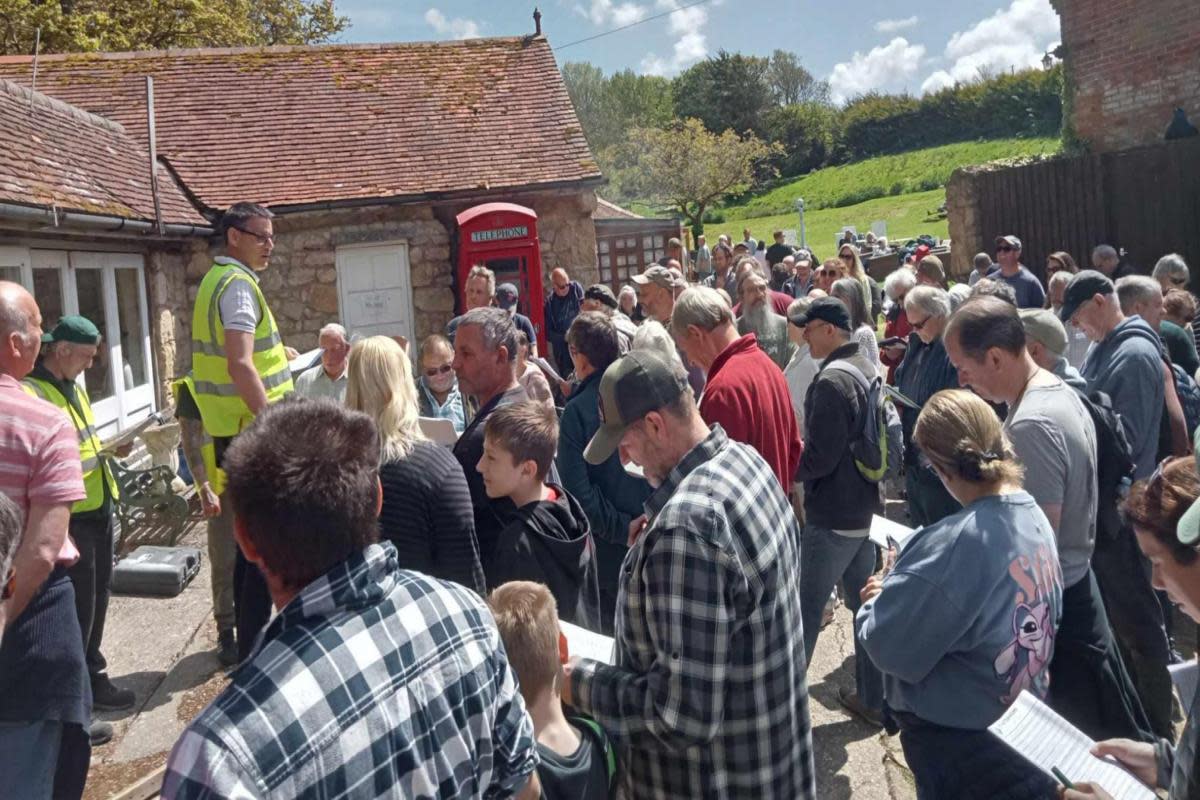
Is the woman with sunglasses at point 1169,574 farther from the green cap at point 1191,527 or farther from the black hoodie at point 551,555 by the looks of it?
the black hoodie at point 551,555

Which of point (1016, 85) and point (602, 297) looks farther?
point (1016, 85)

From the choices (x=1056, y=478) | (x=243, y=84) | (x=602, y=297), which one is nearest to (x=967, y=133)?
(x=243, y=84)

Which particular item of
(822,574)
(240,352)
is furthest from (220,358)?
(822,574)

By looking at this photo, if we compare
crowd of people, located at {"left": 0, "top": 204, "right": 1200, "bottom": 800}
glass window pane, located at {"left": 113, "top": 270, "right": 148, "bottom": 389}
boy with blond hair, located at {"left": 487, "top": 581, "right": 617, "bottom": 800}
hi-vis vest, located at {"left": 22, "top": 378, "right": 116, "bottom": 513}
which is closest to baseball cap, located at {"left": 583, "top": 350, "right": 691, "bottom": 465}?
crowd of people, located at {"left": 0, "top": 204, "right": 1200, "bottom": 800}

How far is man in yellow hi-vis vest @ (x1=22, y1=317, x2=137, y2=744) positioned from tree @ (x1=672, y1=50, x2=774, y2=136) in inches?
2527

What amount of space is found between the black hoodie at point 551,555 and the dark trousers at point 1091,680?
1.57m

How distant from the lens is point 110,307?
31.6 ft

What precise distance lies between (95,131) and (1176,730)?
40.8ft

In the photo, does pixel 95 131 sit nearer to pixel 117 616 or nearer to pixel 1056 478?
pixel 117 616

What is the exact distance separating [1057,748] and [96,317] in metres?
9.51

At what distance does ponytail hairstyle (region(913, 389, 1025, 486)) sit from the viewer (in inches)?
107

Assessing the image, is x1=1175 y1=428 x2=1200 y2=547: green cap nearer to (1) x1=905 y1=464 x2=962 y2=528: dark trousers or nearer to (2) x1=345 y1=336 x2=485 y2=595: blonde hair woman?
(2) x1=345 y1=336 x2=485 y2=595: blonde hair woman

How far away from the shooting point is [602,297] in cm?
746

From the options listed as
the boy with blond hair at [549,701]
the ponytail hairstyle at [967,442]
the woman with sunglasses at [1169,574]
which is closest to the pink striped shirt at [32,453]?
the boy with blond hair at [549,701]
